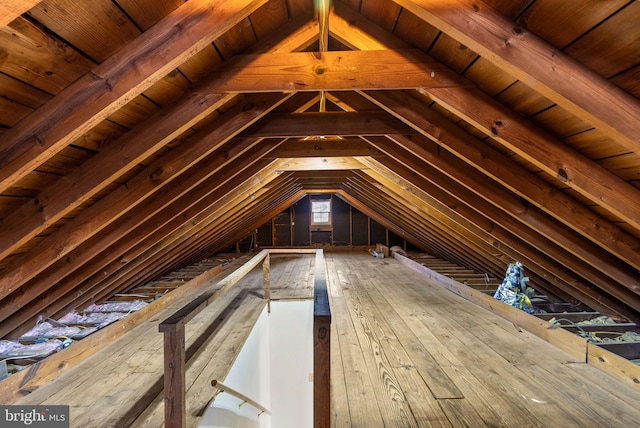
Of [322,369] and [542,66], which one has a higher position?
[542,66]

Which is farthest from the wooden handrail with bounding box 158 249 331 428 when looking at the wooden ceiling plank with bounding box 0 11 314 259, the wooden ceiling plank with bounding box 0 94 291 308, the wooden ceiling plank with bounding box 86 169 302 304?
the wooden ceiling plank with bounding box 86 169 302 304

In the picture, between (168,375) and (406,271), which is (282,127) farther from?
(406,271)

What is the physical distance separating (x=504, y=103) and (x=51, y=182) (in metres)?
2.61

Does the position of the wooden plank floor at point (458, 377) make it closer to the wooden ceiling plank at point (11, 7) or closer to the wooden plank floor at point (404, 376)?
the wooden plank floor at point (404, 376)

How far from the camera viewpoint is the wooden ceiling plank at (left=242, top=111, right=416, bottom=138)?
285cm

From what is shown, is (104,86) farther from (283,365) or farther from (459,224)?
(283,365)

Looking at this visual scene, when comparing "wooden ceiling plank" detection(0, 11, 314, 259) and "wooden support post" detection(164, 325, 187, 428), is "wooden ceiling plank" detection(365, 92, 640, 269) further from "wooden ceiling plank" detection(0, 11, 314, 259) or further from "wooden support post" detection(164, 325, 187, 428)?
"wooden support post" detection(164, 325, 187, 428)

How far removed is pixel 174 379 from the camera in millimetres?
1477

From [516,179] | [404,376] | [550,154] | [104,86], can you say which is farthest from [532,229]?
[104,86]

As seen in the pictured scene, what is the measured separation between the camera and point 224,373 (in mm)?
2486

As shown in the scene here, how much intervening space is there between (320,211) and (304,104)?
7567 mm

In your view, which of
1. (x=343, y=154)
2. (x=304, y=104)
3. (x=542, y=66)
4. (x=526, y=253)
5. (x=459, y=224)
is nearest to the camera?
(x=542, y=66)

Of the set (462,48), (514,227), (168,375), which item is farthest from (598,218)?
(168,375)

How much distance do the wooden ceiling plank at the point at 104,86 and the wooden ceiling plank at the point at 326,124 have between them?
4.70ft
